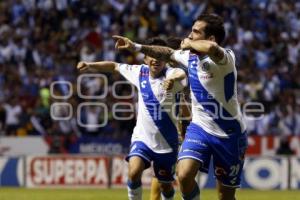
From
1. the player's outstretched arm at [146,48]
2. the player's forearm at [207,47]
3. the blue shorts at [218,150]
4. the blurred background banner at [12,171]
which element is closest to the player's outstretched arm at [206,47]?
the player's forearm at [207,47]

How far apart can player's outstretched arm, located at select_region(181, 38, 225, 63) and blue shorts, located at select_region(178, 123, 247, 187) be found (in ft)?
3.44

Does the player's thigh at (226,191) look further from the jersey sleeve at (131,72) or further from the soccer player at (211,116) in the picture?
the jersey sleeve at (131,72)

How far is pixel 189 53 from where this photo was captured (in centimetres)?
1135

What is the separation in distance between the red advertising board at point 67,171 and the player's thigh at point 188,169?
13662 mm

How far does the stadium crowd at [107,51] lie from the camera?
26.3 metres

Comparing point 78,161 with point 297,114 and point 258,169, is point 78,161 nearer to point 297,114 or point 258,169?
point 258,169

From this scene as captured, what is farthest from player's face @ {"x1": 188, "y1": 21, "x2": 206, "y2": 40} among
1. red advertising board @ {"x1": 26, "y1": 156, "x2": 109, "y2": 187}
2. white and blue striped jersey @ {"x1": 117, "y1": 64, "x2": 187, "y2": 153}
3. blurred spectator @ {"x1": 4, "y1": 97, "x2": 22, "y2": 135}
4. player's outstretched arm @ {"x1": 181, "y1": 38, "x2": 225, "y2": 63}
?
blurred spectator @ {"x1": 4, "y1": 97, "x2": 22, "y2": 135}

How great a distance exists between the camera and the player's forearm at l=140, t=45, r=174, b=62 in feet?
37.4

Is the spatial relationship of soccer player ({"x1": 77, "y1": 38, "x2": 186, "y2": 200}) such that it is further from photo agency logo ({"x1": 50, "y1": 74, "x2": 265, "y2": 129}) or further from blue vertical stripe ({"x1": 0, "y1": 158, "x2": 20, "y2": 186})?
blue vertical stripe ({"x1": 0, "y1": 158, "x2": 20, "y2": 186})

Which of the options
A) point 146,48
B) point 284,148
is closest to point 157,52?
point 146,48

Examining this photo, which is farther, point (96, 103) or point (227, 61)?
point (96, 103)

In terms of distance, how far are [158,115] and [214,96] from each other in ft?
7.74

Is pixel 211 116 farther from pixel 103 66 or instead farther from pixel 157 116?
pixel 103 66

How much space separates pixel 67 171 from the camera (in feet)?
80.9
